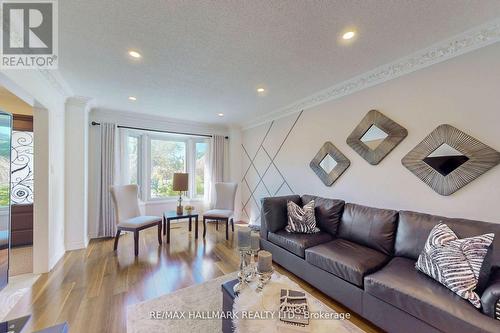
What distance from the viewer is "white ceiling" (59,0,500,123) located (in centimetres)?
152

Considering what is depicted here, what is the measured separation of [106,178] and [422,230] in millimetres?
4908

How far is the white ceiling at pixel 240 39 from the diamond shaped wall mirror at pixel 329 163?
97 centimetres

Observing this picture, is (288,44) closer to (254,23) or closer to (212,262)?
(254,23)

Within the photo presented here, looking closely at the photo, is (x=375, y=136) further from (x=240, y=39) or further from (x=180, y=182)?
(x=180, y=182)

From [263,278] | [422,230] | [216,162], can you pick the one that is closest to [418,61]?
[422,230]

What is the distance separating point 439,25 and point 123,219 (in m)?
4.62

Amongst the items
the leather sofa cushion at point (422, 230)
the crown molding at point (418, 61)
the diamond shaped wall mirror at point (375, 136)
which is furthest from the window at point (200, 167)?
the leather sofa cushion at point (422, 230)

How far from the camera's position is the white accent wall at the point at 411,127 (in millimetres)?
1780

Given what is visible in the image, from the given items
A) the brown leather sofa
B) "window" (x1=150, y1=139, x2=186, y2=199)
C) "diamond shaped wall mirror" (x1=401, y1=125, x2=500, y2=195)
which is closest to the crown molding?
"diamond shaped wall mirror" (x1=401, y1=125, x2=500, y2=195)

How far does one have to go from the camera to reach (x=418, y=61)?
2168 millimetres

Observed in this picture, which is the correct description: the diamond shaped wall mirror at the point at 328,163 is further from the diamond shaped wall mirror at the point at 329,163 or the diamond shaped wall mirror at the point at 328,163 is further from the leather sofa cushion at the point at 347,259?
the leather sofa cushion at the point at 347,259

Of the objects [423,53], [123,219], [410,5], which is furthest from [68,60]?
[423,53]

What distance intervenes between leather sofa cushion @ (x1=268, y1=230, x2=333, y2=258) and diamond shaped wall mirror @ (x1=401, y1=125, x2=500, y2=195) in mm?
1286

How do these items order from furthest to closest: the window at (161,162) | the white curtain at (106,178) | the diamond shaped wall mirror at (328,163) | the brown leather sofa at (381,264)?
the window at (161,162), the white curtain at (106,178), the diamond shaped wall mirror at (328,163), the brown leather sofa at (381,264)
